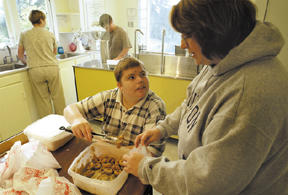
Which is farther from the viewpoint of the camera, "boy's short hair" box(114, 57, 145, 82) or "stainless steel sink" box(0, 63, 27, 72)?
"stainless steel sink" box(0, 63, 27, 72)

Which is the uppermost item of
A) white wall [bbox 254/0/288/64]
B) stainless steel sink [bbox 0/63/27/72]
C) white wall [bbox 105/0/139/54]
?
white wall [bbox 105/0/139/54]

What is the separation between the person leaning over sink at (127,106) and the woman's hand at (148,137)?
0.15 m

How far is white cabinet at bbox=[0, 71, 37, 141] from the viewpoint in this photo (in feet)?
7.47

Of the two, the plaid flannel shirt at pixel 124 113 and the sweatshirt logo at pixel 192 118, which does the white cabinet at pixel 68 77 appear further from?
the sweatshirt logo at pixel 192 118

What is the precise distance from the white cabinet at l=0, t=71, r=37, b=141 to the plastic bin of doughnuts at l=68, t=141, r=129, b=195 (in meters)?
1.98

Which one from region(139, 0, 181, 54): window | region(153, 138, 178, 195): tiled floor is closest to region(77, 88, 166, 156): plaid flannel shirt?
region(153, 138, 178, 195): tiled floor

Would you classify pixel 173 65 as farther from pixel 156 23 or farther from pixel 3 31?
pixel 3 31

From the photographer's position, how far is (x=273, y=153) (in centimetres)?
50

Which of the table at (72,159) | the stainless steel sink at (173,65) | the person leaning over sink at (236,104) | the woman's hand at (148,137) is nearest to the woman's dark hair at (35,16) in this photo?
the stainless steel sink at (173,65)

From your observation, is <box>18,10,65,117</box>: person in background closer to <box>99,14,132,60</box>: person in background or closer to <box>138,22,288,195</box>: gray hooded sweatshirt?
<box>99,14,132,60</box>: person in background

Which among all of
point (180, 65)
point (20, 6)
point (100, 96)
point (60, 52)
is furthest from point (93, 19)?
point (100, 96)

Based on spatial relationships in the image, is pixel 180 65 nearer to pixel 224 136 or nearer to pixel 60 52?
pixel 60 52

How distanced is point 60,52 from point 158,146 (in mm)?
3058

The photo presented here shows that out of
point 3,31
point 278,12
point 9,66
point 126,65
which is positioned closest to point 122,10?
point 3,31
